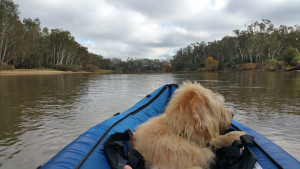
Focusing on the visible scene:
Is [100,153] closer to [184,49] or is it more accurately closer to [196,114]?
[196,114]

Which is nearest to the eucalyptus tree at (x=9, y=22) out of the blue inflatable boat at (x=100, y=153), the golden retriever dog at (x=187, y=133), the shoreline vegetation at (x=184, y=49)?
the shoreline vegetation at (x=184, y=49)

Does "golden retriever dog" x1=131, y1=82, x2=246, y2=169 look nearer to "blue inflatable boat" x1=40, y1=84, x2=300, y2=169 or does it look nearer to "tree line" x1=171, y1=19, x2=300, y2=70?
"blue inflatable boat" x1=40, y1=84, x2=300, y2=169

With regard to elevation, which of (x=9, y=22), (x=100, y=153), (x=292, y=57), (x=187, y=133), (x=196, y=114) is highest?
(x=9, y=22)

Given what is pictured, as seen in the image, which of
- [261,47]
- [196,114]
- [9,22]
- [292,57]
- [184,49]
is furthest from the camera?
[184,49]

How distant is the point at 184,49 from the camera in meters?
132

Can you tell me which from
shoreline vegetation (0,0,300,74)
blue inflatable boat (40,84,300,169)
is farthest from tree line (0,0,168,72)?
blue inflatable boat (40,84,300,169)

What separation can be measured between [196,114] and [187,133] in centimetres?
23

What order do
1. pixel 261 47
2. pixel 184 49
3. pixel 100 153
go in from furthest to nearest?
1. pixel 184 49
2. pixel 261 47
3. pixel 100 153

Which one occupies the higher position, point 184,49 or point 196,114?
point 184,49

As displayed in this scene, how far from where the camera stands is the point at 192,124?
2.08 metres

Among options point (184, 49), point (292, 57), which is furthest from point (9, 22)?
point (184, 49)

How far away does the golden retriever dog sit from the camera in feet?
6.77

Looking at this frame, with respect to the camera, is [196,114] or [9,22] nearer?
[196,114]

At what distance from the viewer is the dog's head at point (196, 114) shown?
2086mm
